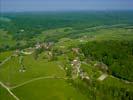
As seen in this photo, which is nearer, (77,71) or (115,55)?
(77,71)

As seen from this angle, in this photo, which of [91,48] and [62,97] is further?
[91,48]

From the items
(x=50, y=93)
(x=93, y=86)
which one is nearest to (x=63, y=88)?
(x=50, y=93)

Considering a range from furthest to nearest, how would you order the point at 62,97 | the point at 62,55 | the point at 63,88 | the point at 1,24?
the point at 1,24 → the point at 62,55 → the point at 63,88 → the point at 62,97

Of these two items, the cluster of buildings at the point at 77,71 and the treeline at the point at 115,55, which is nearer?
the cluster of buildings at the point at 77,71

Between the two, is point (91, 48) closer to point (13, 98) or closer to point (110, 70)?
point (110, 70)

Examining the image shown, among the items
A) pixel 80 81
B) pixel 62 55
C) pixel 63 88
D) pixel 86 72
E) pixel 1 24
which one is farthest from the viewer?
pixel 1 24

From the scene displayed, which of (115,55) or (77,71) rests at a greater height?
(115,55)

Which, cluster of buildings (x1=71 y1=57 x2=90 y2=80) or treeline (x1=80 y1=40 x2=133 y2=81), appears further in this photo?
treeline (x1=80 y1=40 x2=133 y2=81)
